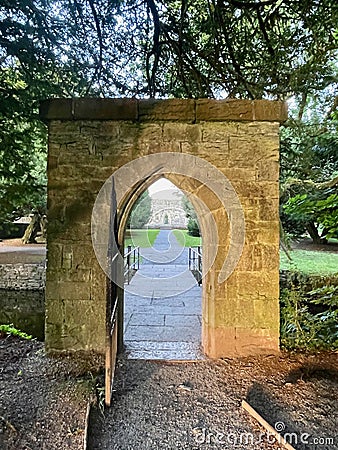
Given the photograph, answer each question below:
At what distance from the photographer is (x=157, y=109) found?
3.04m

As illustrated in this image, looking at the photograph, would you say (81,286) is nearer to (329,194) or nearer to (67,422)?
(67,422)

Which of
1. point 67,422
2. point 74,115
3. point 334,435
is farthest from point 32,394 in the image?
point 74,115

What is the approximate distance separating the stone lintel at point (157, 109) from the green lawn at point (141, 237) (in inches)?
230

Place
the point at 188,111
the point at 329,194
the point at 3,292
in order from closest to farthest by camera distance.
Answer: the point at 188,111, the point at 329,194, the point at 3,292

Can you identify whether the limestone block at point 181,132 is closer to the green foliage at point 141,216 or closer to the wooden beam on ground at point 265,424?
the wooden beam on ground at point 265,424

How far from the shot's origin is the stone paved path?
11.4ft

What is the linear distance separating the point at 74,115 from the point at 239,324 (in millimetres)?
2310

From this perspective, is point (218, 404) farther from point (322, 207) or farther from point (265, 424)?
point (322, 207)

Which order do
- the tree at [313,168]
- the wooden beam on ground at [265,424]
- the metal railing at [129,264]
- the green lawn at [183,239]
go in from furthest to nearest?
1. the green lawn at [183,239]
2. the metal railing at [129,264]
3. the tree at [313,168]
4. the wooden beam on ground at [265,424]

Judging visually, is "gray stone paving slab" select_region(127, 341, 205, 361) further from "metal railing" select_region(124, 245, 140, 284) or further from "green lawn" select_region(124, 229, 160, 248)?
"green lawn" select_region(124, 229, 160, 248)

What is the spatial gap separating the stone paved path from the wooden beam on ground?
0.92 metres

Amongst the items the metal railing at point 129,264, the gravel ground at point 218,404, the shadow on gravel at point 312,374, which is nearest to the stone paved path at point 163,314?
the metal railing at point 129,264

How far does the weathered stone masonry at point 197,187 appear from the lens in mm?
3062

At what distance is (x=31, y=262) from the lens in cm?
852
